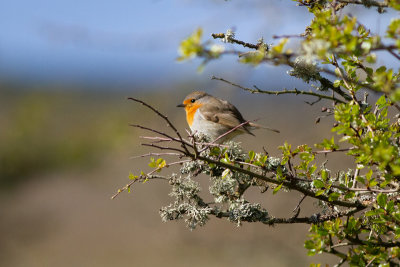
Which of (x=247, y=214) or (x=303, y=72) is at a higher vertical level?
(x=303, y=72)

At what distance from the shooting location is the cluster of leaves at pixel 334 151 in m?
1.10

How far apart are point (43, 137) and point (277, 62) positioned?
34.6 feet

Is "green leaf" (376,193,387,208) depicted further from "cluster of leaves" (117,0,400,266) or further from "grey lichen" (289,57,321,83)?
"grey lichen" (289,57,321,83)

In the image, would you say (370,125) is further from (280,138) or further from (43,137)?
(43,137)

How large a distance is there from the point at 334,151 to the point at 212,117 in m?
2.34

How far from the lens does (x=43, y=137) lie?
11.0 meters

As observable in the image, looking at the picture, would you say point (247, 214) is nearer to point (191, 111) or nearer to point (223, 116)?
point (223, 116)

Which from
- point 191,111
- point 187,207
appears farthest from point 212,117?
point 187,207

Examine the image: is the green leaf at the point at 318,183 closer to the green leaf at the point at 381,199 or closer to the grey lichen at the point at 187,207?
the green leaf at the point at 381,199

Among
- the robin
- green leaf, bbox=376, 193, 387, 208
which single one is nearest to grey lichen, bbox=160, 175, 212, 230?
green leaf, bbox=376, 193, 387, 208

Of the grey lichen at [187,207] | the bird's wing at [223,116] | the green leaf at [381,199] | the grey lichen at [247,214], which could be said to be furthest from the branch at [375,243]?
the bird's wing at [223,116]

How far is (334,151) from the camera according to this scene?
1588 millimetres

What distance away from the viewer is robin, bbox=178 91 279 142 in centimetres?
379

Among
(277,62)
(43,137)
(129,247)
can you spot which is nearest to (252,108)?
(129,247)
